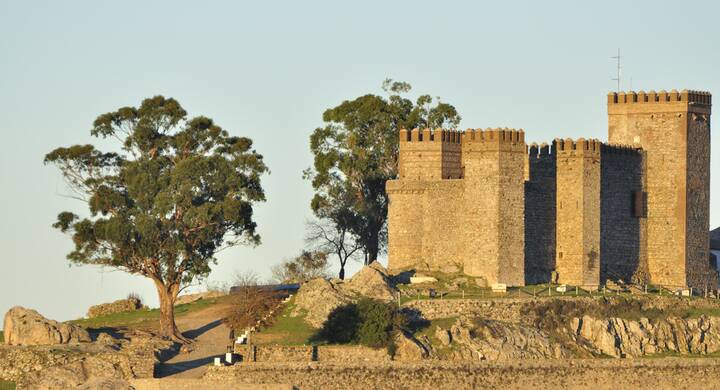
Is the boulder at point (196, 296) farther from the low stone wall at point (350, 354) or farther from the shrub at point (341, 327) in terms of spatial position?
the low stone wall at point (350, 354)

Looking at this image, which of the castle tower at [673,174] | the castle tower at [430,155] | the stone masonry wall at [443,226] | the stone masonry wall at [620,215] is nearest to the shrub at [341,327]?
the stone masonry wall at [443,226]

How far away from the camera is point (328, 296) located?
71.0 meters

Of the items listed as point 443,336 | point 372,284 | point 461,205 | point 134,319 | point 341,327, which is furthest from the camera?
point 461,205

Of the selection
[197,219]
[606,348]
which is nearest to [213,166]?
[197,219]

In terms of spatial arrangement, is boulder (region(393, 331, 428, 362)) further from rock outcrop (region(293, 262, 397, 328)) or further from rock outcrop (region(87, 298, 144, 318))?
rock outcrop (region(87, 298, 144, 318))

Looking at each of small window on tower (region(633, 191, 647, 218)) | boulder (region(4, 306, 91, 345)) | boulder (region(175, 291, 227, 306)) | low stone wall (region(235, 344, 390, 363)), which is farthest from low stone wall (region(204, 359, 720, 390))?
boulder (region(175, 291, 227, 306))

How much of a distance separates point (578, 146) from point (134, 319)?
53.1 ft

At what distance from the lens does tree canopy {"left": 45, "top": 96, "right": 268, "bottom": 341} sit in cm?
7144

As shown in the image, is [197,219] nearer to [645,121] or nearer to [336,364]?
[336,364]

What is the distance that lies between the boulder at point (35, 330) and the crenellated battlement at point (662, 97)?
75.4 feet

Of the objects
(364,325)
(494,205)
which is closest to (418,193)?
(494,205)

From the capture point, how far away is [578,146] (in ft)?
255

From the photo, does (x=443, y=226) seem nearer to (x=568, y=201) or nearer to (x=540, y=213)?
(x=540, y=213)

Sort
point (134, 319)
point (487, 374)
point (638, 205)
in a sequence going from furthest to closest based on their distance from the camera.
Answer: point (638, 205) → point (134, 319) → point (487, 374)
